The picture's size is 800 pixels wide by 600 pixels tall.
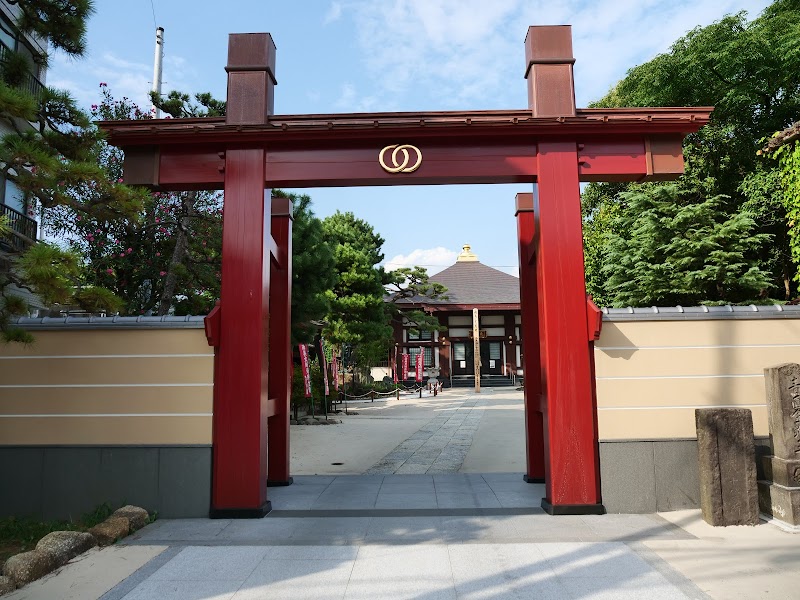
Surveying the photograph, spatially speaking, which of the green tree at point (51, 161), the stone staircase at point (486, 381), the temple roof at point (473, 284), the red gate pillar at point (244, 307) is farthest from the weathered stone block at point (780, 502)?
the stone staircase at point (486, 381)

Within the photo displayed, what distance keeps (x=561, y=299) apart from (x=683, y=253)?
11.0 meters

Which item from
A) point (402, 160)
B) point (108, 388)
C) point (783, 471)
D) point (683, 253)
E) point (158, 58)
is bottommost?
point (783, 471)

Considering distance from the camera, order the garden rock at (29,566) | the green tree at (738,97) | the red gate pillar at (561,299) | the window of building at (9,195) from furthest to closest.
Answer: the green tree at (738,97) → the window of building at (9,195) → the red gate pillar at (561,299) → the garden rock at (29,566)

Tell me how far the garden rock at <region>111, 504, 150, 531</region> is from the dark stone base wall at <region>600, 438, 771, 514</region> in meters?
4.35

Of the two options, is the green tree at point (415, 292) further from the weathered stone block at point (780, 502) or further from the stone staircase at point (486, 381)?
the weathered stone block at point (780, 502)

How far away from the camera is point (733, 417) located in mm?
5203

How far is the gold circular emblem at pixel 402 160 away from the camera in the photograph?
5953 millimetres

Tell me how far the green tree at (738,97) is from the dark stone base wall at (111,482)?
14108 mm

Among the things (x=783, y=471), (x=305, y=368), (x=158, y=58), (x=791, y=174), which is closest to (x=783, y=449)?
(x=783, y=471)

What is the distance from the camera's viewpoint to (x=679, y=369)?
18.8 ft

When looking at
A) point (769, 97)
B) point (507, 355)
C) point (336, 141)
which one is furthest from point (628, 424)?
point (507, 355)

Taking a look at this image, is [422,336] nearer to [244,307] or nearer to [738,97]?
[738,97]

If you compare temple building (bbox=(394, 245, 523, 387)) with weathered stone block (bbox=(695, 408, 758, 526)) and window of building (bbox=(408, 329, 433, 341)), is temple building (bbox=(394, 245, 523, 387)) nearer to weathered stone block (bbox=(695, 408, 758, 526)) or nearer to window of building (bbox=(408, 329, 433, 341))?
window of building (bbox=(408, 329, 433, 341))

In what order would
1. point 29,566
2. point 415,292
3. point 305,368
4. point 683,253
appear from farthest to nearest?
point 415,292
point 305,368
point 683,253
point 29,566
